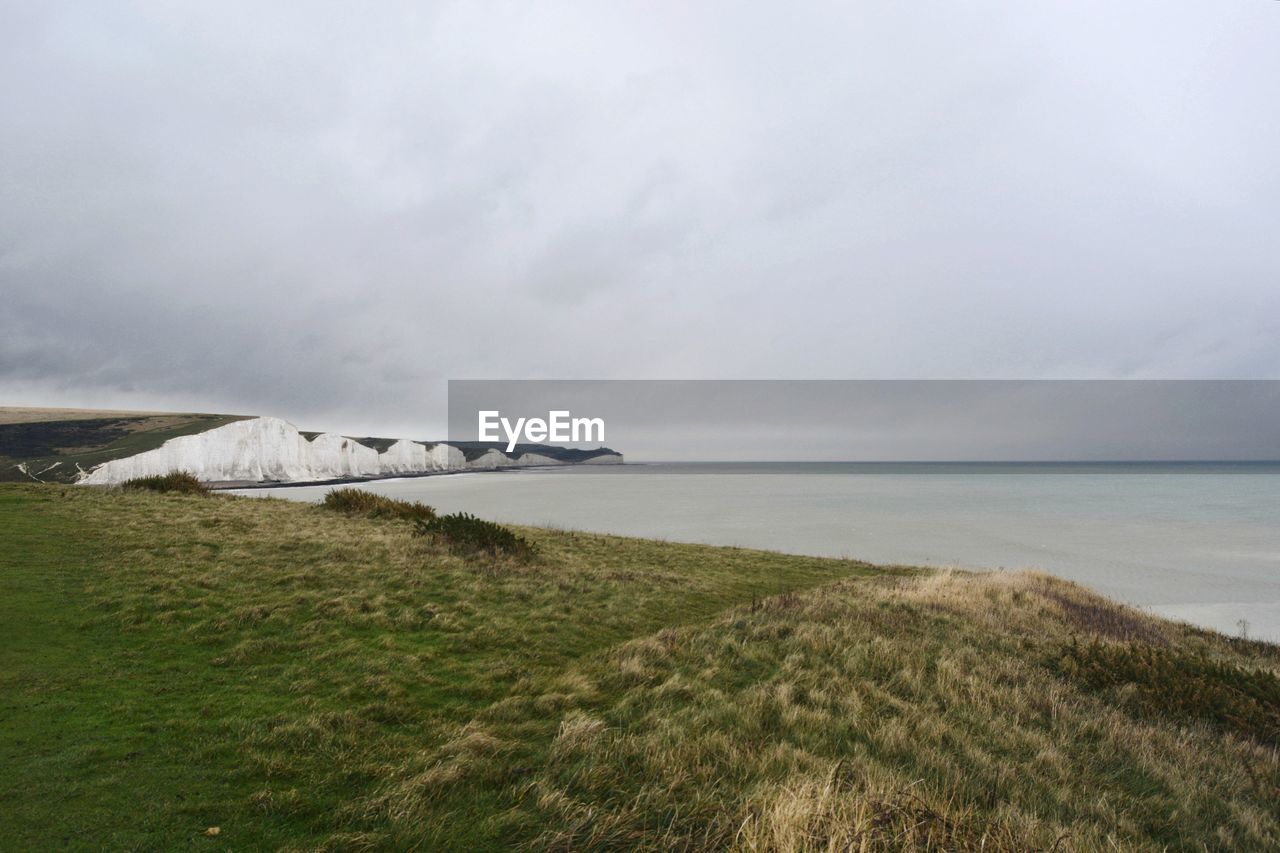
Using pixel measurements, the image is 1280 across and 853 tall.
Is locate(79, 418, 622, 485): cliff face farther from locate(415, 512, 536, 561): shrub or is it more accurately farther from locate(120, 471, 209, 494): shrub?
locate(415, 512, 536, 561): shrub

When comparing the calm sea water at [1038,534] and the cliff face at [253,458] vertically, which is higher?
the cliff face at [253,458]

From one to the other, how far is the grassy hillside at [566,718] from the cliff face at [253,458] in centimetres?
5408

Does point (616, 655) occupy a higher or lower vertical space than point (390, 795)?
lower

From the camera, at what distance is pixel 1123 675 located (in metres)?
8.13

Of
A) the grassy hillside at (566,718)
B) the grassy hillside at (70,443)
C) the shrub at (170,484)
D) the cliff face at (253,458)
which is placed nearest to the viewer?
the grassy hillside at (566,718)

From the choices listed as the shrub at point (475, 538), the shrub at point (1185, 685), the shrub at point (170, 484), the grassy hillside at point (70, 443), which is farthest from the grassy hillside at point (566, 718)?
the grassy hillside at point (70, 443)

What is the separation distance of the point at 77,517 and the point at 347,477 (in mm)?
86269

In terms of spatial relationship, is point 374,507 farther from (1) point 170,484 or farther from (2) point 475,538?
(1) point 170,484

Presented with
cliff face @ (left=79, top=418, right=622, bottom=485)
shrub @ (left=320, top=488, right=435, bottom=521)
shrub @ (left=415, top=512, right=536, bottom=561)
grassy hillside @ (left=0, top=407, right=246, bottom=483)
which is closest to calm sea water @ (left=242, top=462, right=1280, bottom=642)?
shrub @ (left=320, top=488, right=435, bottom=521)

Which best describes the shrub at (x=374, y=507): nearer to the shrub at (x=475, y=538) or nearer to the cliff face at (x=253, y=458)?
the shrub at (x=475, y=538)

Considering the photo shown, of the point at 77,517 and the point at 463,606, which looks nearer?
the point at 463,606

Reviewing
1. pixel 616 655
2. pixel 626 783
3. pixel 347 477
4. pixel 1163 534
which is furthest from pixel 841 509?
pixel 347 477

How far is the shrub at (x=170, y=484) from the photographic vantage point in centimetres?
2300

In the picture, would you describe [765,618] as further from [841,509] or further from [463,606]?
[841,509]
